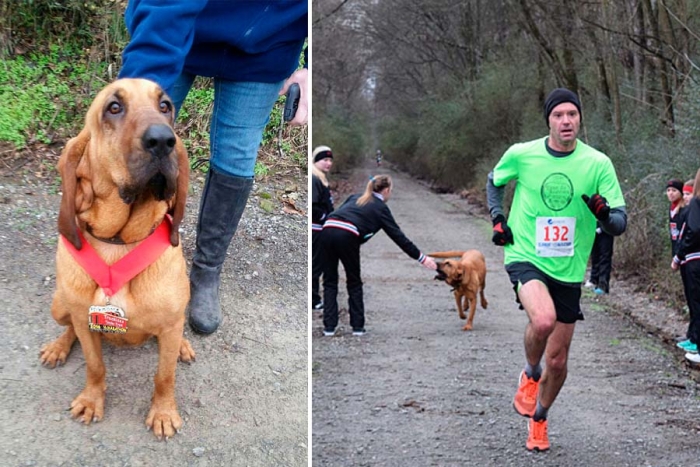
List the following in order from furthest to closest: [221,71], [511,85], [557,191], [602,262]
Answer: [511,85] < [602,262] < [557,191] < [221,71]

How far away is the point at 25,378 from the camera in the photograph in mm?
3785

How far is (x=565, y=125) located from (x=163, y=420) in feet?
11.4

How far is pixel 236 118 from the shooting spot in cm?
405

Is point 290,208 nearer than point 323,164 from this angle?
Yes

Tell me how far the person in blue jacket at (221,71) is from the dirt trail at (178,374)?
0.36 m

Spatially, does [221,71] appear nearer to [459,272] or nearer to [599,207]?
[599,207]

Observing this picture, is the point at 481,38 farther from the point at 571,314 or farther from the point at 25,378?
the point at 25,378

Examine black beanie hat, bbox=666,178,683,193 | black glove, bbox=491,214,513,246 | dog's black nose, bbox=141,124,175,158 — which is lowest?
black glove, bbox=491,214,513,246

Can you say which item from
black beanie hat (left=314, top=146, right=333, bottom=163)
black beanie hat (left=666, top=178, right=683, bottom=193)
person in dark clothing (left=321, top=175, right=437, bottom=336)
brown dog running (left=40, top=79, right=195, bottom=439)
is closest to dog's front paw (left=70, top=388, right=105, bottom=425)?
brown dog running (left=40, top=79, right=195, bottom=439)

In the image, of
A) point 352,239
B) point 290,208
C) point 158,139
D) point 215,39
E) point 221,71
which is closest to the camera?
point 158,139

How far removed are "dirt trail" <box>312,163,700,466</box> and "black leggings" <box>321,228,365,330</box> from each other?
0.25 m

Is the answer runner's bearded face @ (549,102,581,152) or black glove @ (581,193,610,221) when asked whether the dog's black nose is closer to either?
black glove @ (581,193,610,221)

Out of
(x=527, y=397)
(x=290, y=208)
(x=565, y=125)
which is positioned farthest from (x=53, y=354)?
(x=565, y=125)

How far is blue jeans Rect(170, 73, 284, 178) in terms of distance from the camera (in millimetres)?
3953
